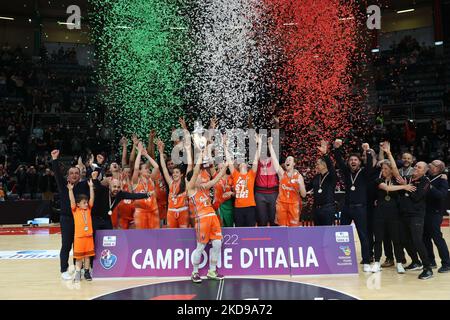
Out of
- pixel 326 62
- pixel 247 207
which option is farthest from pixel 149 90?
pixel 247 207

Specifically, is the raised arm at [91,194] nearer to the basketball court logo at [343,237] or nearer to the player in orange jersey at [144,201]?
the player in orange jersey at [144,201]

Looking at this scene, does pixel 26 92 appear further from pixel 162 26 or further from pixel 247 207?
pixel 247 207

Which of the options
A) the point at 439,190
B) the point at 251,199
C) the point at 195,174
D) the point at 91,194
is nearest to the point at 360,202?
Answer: the point at 439,190

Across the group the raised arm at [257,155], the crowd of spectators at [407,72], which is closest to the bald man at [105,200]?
the raised arm at [257,155]

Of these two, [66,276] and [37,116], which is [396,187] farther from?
[37,116]

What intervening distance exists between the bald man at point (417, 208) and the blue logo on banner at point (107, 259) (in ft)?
14.1

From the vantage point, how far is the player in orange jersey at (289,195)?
8.66m

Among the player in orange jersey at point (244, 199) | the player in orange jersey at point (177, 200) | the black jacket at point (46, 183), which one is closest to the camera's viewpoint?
the player in orange jersey at point (177, 200)

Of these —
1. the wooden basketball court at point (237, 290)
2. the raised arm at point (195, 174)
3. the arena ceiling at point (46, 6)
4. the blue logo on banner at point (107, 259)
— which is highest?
the arena ceiling at point (46, 6)

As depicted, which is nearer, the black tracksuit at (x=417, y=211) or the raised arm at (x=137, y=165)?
the black tracksuit at (x=417, y=211)

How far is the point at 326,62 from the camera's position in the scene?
1792 cm

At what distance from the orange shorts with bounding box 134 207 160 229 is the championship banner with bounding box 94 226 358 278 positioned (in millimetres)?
776

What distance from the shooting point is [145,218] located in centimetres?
878

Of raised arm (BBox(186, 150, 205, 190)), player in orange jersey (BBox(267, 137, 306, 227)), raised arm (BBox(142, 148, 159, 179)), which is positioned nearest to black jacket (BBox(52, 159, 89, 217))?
raised arm (BBox(142, 148, 159, 179))
